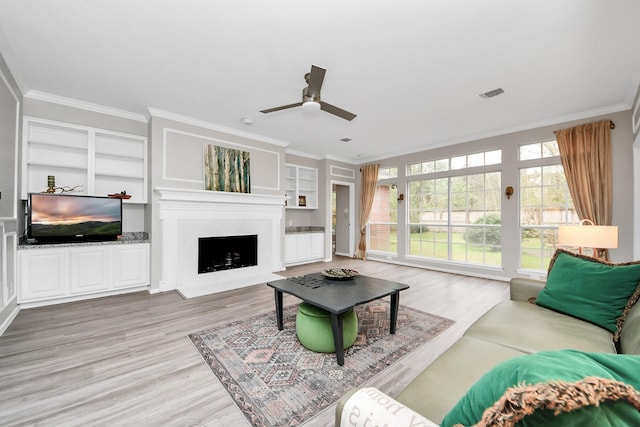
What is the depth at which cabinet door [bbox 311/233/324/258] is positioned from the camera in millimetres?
6445

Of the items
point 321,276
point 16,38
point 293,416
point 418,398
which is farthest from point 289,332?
point 16,38

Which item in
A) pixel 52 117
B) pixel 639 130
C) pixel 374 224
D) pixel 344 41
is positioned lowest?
pixel 374 224

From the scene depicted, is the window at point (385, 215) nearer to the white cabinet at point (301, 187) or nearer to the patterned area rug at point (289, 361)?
the white cabinet at point (301, 187)

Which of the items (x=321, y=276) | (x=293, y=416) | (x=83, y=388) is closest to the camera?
(x=293, y=416)

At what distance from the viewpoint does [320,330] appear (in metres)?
2.19

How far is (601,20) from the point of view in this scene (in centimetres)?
212

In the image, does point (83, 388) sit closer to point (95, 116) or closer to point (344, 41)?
point (344, 41)

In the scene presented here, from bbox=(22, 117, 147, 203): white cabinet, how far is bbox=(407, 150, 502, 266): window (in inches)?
217

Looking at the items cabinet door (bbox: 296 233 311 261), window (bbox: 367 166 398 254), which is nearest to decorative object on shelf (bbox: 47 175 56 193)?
cabinet door (bbox: 296 233 311 261)

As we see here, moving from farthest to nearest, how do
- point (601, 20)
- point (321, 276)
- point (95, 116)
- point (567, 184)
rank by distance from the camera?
point (567, 184) → point (95, 116) → point (321, 276) → point (601, 20)

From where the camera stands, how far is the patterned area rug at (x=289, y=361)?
5.40 ft

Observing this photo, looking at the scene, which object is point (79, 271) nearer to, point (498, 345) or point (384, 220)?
point (498, 345)

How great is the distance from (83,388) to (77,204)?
2758 mm

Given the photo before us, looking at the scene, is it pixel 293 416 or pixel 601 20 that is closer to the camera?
pixel 293 416
